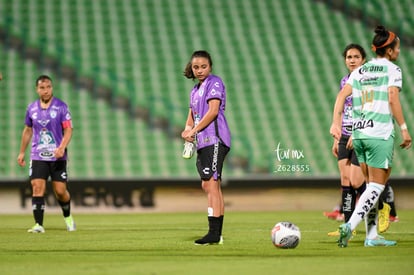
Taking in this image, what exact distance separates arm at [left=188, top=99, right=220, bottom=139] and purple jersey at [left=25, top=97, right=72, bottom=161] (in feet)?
13.1

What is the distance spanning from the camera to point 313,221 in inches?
619

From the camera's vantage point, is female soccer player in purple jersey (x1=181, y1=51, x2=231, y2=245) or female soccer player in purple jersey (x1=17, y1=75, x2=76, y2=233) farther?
female soccer player in purple jersey (x1=17, y1=75, x2=76, y2=233)

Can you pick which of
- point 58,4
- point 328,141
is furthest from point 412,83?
point 58,4

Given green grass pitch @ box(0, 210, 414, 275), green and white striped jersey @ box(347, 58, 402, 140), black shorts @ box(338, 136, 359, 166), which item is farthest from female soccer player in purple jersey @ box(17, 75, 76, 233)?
green and white striped jersey @ box(347, 58, 402, 140)

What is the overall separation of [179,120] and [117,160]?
2083 mm

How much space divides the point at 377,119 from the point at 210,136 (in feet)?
6.06

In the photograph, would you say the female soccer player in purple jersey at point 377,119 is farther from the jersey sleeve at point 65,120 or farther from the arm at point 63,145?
the jersey sleeve at point 65,120

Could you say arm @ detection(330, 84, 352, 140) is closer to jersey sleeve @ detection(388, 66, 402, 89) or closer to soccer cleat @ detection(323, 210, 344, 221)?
jersey sleeve @ detection(388, 66, 402, 89)

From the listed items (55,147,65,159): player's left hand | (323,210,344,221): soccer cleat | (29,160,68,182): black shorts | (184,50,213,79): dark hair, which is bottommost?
(323,210,344,221): soccer cleat

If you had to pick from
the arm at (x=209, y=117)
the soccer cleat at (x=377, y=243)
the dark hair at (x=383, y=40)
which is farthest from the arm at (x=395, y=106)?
the arm at (x=209, y=117)

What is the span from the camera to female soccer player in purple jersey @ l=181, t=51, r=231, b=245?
1005cm

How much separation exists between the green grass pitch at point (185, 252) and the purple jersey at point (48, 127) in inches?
43.4

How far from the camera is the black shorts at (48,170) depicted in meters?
13.5

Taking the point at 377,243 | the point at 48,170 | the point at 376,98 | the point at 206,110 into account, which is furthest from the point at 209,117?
the point at 48,170
